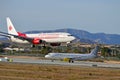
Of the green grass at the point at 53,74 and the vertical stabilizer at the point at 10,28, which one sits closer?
the green grass at the point at 53,74

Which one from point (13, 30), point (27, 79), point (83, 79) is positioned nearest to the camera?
point (27, 79)

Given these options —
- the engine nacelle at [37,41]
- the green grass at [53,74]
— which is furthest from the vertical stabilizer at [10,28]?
the green grass at [53,74]

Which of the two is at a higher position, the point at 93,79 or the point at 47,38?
the point at 47,38

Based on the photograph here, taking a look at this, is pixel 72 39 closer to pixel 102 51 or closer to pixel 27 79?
pixel 102 51

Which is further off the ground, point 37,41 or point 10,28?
point 10,28

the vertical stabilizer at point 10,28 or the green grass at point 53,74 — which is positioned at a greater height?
the vertical stabilizer at point 10,28

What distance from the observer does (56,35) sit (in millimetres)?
132625

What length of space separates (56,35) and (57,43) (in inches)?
112

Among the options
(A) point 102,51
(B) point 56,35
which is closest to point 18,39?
(B) point 56,35

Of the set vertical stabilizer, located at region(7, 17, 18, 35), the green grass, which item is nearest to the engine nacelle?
vertical stabilizer, located at region(7, 17, 18, 35)

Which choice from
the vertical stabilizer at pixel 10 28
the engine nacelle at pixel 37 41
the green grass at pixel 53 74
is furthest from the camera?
the vertical stabilizer at pixel 10 28

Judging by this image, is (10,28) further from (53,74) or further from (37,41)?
(53,74)

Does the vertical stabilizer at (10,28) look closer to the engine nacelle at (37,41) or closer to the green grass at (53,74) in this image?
the engine nacelle at (37,41)

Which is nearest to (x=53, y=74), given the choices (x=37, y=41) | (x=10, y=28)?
(x=37, y=41)
